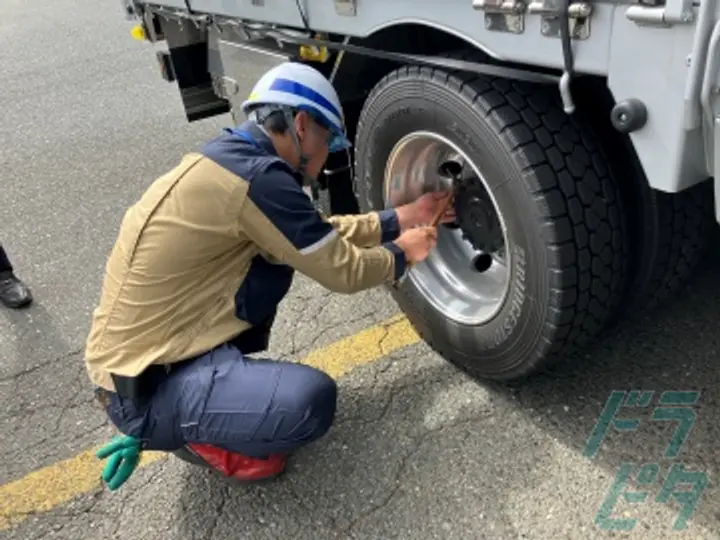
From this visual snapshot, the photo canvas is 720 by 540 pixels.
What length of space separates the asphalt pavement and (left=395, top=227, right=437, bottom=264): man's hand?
0.52 meters

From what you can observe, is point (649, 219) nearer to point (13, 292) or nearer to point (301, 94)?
point (301, 94)

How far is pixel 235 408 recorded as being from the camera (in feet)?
7.82

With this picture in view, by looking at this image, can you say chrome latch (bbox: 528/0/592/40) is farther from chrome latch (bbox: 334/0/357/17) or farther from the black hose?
chrome latch (bbox: 334/0/357/17)

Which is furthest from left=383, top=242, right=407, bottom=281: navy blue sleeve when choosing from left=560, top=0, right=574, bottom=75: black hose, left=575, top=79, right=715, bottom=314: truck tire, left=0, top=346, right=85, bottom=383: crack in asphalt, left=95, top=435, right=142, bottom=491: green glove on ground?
left=0, top=346, right=85, bottom=383: crack in asphalt

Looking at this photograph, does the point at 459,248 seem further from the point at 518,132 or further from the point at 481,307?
the point at 518,132

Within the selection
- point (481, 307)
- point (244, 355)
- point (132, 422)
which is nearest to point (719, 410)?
point (481, 307)

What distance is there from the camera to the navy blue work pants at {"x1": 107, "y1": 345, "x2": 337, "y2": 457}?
2.38 meters

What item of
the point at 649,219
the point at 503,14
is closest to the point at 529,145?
the point at 503,14

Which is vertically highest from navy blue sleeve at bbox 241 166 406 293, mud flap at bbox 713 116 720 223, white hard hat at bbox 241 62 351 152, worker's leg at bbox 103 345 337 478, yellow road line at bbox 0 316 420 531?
white hard hat at bbox 241 62 351 152

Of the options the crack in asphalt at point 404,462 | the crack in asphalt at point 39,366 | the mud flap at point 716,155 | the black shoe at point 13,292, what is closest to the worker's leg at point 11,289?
the black shoe at point 13,292

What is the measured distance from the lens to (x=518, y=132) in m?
2.21

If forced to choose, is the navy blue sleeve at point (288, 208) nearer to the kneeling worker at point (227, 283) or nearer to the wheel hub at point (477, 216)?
the kneeling worker at point (227, 283)

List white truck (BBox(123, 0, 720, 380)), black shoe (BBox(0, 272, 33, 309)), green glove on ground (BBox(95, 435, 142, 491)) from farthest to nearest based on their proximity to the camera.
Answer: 1. black shoe (BBox(0, 272, 33, 309))
2. green glove on ground (BBox(95, 435, 142, 491))
3. white truck (BBox(123, 0, 720, 380))

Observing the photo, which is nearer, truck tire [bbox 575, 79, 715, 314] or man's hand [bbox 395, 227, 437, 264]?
truck tire [bbox 575, 79, 715, 314]
